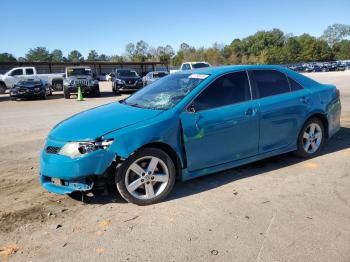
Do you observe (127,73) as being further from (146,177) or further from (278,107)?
(146,177)

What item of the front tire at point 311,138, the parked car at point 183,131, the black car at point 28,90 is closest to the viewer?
the parked car at point 183,131

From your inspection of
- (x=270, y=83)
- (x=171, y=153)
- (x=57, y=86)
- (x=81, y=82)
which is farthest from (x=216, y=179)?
(x=57, y=86)

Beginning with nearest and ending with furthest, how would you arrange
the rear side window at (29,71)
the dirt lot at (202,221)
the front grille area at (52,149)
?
the dirt lot at (202,221), the front grille area at (52,149), the rear side window at (29,71)

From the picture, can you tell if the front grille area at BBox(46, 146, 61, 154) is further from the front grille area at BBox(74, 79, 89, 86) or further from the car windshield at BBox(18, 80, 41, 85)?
the car windshield at BBox(18, 80, 41, 85)

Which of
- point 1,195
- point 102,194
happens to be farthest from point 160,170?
point 1,195

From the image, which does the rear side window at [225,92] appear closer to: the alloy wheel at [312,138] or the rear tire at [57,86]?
the alloy wheel at [312,138]

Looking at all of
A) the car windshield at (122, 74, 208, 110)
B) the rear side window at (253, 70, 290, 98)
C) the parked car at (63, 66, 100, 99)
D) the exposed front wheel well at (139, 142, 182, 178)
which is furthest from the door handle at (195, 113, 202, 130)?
the parked car at (63, 66, 100, 99)

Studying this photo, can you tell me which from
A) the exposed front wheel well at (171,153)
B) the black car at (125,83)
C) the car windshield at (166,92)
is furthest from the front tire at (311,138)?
the black car at (125,83)

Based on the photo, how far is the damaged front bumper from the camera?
415cm

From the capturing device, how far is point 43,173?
14.9 feet

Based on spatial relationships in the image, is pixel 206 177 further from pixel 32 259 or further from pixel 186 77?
pixel 32 259

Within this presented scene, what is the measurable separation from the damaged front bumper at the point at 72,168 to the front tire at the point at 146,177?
9.6 inches

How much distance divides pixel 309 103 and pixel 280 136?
33.6 inches

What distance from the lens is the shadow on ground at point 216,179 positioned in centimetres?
471
